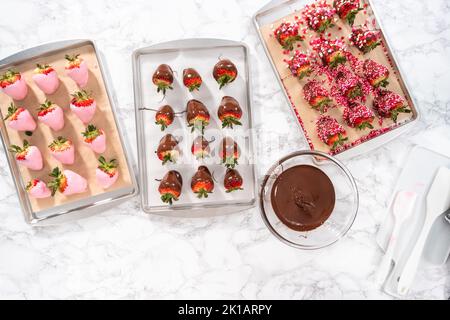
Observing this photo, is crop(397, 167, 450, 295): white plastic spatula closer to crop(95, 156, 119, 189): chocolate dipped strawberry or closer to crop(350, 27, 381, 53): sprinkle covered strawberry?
crop(350, 27, 381, 53): sprinkle covered strawberry

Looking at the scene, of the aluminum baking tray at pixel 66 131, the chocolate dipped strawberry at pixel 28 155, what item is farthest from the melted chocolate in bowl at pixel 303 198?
the chocolate dipped strawberry at pixel 28 155

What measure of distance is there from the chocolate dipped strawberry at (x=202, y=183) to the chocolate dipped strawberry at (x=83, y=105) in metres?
0.34

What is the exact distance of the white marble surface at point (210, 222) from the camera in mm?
1282

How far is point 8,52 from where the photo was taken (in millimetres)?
1300

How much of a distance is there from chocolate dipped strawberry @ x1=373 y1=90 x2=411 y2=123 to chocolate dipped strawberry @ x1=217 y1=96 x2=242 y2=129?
0.39 metres

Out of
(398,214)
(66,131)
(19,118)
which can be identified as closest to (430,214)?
(398,214)

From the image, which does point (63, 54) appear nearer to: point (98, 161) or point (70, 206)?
point (98, 161)

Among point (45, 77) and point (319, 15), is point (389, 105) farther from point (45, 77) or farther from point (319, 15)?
point (45, 77)

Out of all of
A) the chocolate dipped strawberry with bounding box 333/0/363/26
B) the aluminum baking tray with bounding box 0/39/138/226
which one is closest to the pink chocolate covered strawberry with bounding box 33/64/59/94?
the aluminum baking tray with bounding box 0/39/138/226

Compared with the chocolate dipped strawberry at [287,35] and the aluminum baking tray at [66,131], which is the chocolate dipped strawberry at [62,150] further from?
the chocolate dipped strawberry at [287,35]

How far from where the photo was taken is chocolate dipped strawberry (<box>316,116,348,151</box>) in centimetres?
122

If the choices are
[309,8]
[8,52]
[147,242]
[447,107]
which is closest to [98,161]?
[147,242]
